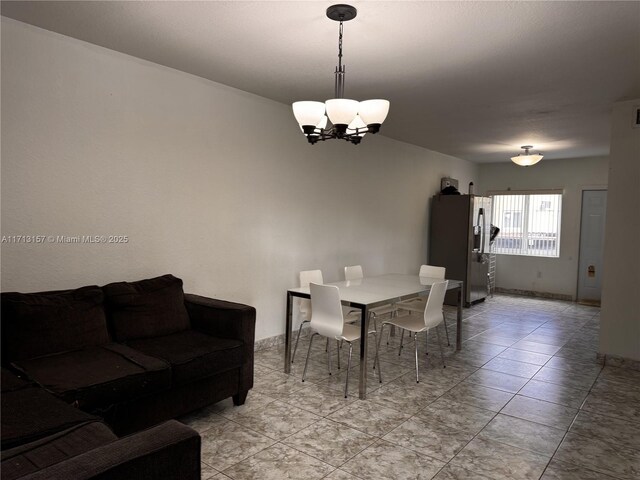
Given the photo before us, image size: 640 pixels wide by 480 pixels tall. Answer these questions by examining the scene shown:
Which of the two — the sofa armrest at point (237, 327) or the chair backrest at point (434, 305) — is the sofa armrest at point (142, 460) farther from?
the chair backrest at point (434, 305)

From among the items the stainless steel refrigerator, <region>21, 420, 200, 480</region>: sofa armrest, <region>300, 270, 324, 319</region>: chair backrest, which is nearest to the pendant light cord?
<region>300, 270, 324, 319</region>: chair backrest

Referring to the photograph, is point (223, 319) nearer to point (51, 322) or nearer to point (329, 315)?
point (329, 315)

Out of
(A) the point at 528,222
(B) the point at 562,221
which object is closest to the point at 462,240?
(A) the point at 528,222

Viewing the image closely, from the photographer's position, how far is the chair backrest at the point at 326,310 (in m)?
3.30

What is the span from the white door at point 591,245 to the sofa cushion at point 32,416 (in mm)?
8229

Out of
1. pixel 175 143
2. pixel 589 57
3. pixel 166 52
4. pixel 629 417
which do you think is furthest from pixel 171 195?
pixel 629 417

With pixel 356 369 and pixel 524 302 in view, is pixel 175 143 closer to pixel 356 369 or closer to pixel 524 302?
pixel 356 369

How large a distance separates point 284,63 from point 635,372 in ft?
14.0

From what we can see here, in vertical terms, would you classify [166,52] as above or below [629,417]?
above

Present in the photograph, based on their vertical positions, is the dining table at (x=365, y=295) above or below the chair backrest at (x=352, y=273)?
below

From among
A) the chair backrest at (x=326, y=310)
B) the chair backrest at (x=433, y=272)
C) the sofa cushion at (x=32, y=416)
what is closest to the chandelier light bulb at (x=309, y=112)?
the chair backrest at (x=326, y=310)

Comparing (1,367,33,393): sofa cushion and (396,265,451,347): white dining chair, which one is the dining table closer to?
(396,265,451,347): white dining chair

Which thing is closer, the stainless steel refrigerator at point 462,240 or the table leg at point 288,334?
the table leg at point 288,334

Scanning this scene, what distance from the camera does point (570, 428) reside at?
9.37 feet
